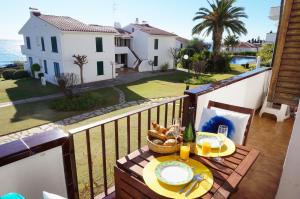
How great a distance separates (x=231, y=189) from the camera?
1206 mm

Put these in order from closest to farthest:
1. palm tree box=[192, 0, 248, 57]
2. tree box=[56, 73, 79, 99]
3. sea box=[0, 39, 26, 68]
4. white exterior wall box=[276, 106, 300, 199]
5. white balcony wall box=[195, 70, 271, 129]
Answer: white exterior wall box=[276, 106, 300, 199], white balcony wall box=[195, 70, 271, 129], tree box=[56, 73, 79, 99], palm tree box=[192, 0, 248, 57], sea box=[0, 39, 26, 68]

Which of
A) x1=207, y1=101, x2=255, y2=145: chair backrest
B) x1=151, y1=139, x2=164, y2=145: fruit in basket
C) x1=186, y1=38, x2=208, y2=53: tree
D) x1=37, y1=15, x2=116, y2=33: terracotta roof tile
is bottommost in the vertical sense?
x1=151, y1=139, x2=164, y2=145: fruit in basket

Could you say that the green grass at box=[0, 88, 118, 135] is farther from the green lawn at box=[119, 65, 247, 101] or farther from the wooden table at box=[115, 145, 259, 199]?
the wooden table at box=[115, 145, 259, 199]

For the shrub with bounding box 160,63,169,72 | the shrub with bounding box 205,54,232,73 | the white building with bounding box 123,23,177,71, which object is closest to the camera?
the white building with bounding box 123,23,177,71

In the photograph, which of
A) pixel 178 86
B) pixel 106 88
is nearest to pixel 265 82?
pixel 178 86

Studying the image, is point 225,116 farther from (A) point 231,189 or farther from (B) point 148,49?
(B) point 148,49

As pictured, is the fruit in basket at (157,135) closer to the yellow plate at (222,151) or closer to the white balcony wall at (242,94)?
the yellow plate at (222,151)

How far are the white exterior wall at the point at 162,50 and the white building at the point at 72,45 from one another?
99 mm

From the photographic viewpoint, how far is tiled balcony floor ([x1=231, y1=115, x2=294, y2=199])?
2242 mm

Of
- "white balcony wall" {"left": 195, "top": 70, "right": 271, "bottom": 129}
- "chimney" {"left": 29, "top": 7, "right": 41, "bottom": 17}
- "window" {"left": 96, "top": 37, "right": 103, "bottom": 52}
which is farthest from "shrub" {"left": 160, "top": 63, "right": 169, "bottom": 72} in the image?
"white balcony wall" {"left": 195, "top": 70, "right": 271, "bottom": 129}

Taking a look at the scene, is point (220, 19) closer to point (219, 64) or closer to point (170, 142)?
point (219, 64)

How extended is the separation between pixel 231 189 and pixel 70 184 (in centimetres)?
119

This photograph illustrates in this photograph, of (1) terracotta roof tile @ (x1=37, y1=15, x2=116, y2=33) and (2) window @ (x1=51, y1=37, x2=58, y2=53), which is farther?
(2) window @ (x1=51, y1=37, x2=58, y2=53)

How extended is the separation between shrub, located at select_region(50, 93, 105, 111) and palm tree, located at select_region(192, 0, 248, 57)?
13124 mm
